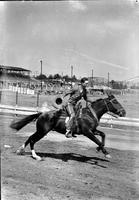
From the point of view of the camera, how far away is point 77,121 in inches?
359

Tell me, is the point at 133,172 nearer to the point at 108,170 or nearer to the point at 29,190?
the point at 108,170

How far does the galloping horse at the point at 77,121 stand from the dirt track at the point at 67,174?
1.63 feet

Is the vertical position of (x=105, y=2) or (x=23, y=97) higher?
(x=105, y=2)

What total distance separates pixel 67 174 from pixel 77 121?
167 cm

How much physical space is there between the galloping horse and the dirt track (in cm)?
50

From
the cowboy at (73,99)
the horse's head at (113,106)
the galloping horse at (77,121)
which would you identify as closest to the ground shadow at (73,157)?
the galloping horse at (77,121)

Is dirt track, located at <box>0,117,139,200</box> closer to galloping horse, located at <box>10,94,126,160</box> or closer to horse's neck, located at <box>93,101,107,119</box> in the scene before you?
galloping horse, located at <box>10,94,126,160</box>

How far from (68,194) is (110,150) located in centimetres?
470

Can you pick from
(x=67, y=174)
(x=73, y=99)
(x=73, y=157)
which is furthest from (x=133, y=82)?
(x=67, y=174)

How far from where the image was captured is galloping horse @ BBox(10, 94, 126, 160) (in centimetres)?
883

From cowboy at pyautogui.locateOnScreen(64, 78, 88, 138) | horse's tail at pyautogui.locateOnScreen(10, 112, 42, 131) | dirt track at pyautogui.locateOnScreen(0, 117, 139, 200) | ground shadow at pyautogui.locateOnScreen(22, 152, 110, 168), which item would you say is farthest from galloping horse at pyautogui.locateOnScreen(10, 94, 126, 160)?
dirt track at pyautogui.locateOnScreen(0, 117, 139, 200)

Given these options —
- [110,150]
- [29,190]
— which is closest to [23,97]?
[110,150]

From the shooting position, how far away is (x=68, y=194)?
262 inches

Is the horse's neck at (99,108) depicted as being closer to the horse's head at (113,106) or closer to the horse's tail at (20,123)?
the horse's head at (113,106)
